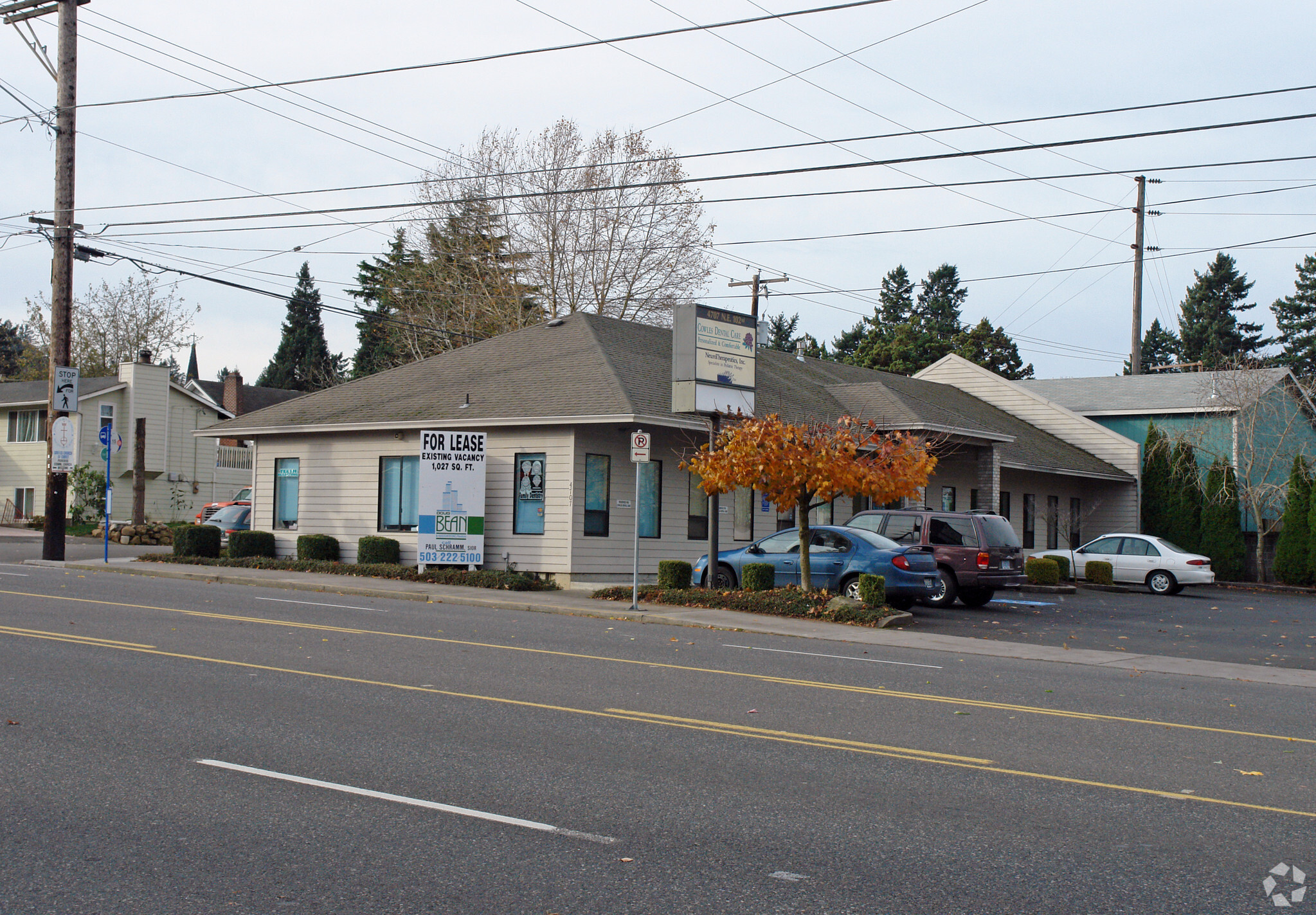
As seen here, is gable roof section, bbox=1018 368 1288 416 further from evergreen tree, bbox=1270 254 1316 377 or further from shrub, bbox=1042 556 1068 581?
evergreen tree, bbox=1270 254 1316 377

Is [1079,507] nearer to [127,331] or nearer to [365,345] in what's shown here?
[365,345]

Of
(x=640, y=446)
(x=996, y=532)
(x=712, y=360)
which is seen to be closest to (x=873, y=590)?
(x=640, y=446)

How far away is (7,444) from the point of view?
4719 centimetres

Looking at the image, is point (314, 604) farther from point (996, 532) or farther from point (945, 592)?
point (996, 532)

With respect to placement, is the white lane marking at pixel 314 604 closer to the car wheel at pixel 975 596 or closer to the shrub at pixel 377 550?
the shrub at pixel 377 550

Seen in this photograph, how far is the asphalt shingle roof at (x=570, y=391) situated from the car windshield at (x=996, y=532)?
4099mm

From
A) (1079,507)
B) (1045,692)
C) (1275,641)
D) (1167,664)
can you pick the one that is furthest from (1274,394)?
(1045,692)

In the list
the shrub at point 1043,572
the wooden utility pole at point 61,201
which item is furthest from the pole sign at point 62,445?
the shrub at point 1043,572

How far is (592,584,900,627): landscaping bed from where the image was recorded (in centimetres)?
1895

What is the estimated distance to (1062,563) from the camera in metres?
32.3

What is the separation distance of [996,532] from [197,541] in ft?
59.1

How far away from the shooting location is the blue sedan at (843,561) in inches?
818

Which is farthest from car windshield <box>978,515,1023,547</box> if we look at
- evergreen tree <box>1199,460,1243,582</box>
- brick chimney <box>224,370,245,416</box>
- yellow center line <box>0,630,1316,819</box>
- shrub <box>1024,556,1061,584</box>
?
brick chimney <box>224,370,245,416</box>

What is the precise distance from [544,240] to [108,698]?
34092 millimetres
